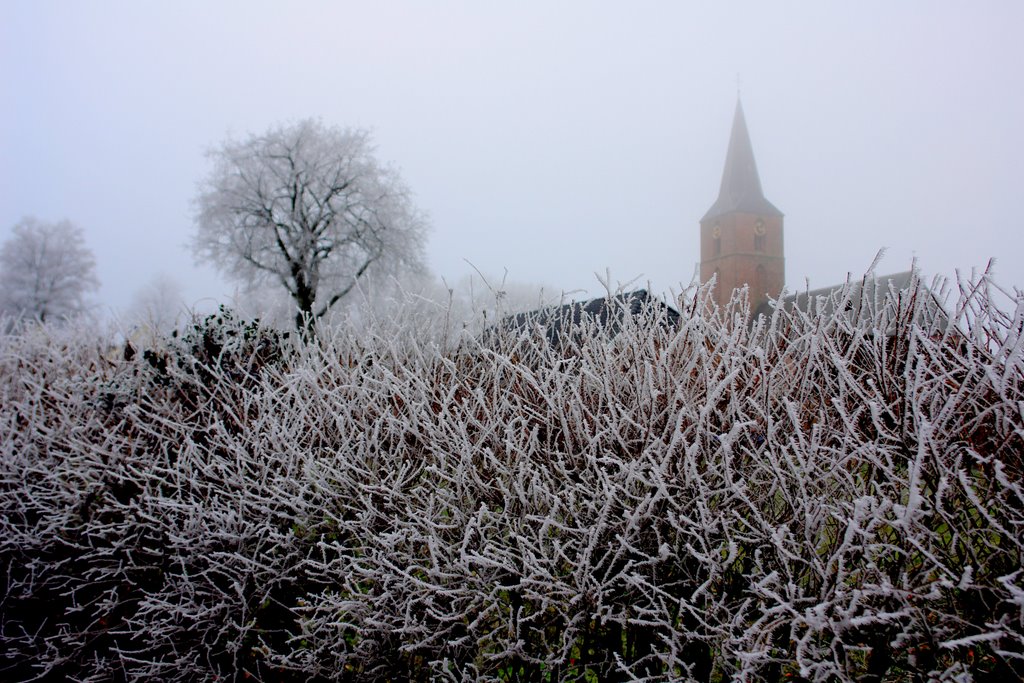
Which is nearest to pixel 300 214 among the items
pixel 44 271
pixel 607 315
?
pixel 44 271

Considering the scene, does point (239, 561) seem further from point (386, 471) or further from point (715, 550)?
point (715, 550)

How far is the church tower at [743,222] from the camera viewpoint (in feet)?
152

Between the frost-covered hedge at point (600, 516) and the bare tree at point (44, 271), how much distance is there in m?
34.4

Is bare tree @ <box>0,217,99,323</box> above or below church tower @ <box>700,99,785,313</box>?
below

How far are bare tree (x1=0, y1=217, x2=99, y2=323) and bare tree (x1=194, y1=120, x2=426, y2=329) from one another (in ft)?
36.2

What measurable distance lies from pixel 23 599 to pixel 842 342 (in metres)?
5.64

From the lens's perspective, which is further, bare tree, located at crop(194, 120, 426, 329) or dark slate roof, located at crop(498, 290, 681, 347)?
bare tree, located at crop(194, 120, 426, 329)

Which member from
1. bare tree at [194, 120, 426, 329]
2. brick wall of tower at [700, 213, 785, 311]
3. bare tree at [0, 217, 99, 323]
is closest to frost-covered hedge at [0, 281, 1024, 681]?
bare tree at [194, 120, 426, 329]

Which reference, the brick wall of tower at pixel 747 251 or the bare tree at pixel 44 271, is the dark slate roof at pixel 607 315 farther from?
the brick wall of tower at pixel 747 251

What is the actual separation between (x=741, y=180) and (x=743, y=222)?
9.76 ft

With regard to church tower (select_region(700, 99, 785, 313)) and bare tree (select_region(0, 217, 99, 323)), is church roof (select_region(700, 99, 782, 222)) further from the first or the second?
bare tree (select_region(0, 217, 99, 323))

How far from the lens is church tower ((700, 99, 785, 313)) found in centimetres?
4622

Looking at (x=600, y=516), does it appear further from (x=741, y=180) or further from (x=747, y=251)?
(x=741, y=180)

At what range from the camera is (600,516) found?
2.63 m
